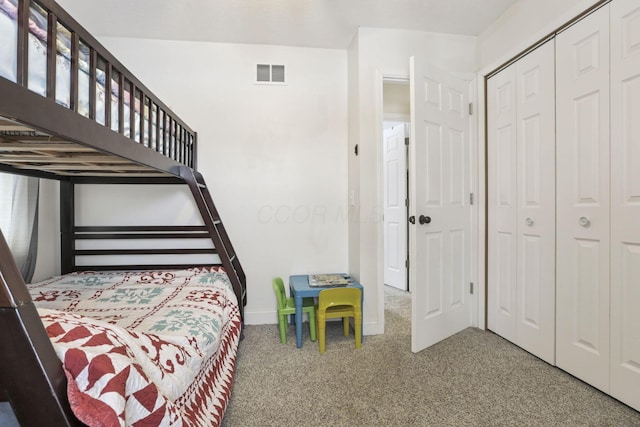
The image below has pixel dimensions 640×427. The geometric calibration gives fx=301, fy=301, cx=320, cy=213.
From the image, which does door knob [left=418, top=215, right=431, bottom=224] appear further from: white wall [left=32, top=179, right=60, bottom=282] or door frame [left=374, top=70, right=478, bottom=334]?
white wall [left=32, top=179, right=60, bottom=282]

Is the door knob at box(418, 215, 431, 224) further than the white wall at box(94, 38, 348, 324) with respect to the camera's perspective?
No

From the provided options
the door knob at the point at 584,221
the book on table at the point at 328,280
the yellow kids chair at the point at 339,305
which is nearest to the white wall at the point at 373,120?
the book on table at the point at 328,280

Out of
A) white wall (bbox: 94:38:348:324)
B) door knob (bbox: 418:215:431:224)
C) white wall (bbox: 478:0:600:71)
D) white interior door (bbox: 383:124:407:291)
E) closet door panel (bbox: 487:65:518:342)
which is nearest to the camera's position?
white wall (bbox: 478:0:600:71)

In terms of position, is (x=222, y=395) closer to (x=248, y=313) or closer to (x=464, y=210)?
(x=248, y=313)

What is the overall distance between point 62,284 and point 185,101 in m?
1.65

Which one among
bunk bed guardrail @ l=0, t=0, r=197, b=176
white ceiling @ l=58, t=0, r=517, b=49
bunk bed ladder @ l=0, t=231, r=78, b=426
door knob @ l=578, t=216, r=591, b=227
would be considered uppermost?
white ceiling @ l=58, t=0, r=517, b=49

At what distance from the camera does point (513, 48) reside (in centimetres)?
212

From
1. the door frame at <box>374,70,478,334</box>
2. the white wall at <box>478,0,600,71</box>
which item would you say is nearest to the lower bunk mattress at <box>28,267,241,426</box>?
the door frame at <box>374,70,478,334</box>

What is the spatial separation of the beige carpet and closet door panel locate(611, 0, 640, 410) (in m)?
0.23

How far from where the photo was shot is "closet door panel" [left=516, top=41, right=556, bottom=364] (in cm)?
187

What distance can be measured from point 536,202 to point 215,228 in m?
2.22

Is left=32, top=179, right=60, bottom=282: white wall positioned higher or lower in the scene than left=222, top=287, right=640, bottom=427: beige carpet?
higher

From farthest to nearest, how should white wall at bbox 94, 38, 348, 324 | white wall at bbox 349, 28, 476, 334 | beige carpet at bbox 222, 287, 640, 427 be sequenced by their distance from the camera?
white wall at bbox 94, 38, 348, 324, white wall at bbox 349, 28, 476, 334, beige carpet at bbox 222, 287, 640, 427

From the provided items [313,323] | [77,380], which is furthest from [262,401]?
[77,380]
